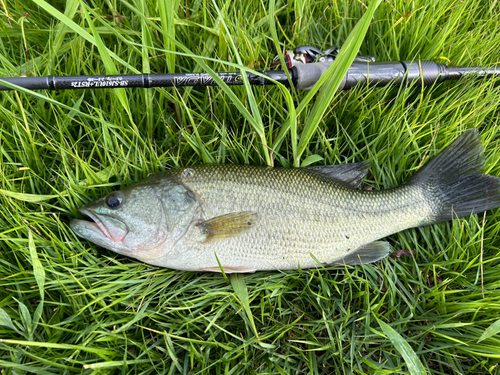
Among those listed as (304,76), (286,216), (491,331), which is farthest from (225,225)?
(491,331)

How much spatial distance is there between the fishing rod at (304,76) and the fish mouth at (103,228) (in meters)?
0.95

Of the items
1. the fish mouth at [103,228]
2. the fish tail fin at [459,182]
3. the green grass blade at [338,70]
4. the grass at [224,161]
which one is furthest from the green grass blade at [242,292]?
the fish tail fin at [459,182]

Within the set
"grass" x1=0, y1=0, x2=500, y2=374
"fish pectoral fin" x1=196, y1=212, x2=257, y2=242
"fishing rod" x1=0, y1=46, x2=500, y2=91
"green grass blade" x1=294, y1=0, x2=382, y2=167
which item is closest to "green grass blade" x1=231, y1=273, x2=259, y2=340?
"grass" x1=0, y1=0, x2=500, y2=374

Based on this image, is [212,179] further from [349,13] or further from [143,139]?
[349,13]

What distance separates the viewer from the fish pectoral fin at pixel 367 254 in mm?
2486

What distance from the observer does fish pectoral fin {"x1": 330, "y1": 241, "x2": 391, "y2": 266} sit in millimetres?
2486

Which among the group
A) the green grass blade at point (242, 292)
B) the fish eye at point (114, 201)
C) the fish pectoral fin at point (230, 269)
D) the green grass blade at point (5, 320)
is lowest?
the green grass blade at point (242, 292)

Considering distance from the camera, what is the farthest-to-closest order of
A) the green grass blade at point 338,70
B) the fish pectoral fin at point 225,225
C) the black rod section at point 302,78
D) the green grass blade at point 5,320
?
the fish pectoral fin at point 225,225, the black rod section at point 302,78, the green grass blade at point 5,320, the green grass blade at point 338,70

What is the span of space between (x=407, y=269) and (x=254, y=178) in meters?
1.50

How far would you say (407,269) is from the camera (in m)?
2.63

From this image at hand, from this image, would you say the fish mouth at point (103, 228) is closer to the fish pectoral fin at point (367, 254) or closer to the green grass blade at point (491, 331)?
the fish pectoral fin at point (367, 254)

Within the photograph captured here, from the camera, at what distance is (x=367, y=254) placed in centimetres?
252

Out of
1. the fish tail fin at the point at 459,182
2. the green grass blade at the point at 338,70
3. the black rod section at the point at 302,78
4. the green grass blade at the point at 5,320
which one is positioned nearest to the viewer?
the green grass blade at the point at 338,70

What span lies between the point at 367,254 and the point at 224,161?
4.69 ft
